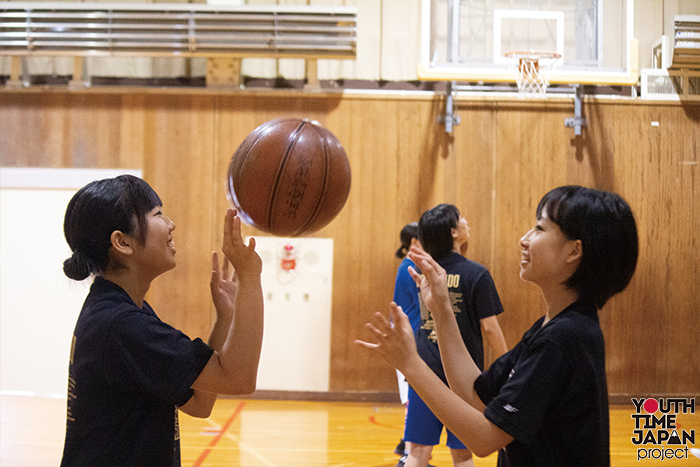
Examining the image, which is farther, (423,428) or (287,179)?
(423,428)

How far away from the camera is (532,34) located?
19.4ft

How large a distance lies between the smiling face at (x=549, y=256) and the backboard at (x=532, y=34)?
433cm

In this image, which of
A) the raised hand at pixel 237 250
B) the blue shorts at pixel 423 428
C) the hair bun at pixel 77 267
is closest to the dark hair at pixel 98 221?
the hair bun at pixel 77 267

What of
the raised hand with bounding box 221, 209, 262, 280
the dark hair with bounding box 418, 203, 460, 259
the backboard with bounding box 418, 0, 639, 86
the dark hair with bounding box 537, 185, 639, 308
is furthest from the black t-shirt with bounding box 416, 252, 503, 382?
the backboard with bounding box 418, 0, 639, 86

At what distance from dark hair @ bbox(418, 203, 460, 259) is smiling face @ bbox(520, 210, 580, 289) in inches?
67.2

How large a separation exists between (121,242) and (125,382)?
14.3 inches

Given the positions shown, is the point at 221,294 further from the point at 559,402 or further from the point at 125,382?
the point at 559,402

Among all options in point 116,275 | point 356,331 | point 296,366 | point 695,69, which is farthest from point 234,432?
point 695,69

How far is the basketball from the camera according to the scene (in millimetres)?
1967

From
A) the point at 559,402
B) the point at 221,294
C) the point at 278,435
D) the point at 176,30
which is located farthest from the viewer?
the point at 176,30

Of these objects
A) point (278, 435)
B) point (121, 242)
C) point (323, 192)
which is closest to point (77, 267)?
point (121, 242)

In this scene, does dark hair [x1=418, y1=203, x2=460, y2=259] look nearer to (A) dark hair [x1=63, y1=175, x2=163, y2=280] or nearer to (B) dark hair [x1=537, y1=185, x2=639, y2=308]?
(B) dark hair [x1=537, y1=185, x2=639, y2=308]

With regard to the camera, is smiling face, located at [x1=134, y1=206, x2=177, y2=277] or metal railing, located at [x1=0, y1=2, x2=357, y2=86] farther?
metal railing, located at [x1=0, y1=2, x2=357, y2=86]

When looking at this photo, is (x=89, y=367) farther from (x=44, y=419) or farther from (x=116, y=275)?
(x=44, y=419)
